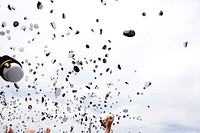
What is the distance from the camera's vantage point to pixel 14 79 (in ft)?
19.2

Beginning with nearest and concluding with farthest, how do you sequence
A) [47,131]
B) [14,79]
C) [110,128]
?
[14,79]
[110,128]
[47,131]

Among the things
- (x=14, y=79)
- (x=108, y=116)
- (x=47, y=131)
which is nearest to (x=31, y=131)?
(x=47, y=131)

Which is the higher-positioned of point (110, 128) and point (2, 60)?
point (2, 60)

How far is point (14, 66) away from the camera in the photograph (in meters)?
5.88

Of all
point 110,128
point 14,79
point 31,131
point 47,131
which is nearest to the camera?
point 14,79

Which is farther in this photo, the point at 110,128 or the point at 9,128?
the point at 9,128

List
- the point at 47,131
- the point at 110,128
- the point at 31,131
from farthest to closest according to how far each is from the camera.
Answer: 1. the point at 47,131
2. the point at 31,131
3. the point at 110,128

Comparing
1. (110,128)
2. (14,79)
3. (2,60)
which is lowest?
(110,128)

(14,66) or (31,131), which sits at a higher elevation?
(14,66)

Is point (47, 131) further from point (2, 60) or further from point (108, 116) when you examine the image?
point (2, 60)

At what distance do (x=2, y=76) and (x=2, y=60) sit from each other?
32cm

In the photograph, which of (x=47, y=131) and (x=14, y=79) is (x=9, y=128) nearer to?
(x=47, y=131)

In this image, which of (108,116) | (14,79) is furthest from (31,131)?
(14,79)

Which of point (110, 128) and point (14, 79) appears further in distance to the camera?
point (110, 128)
